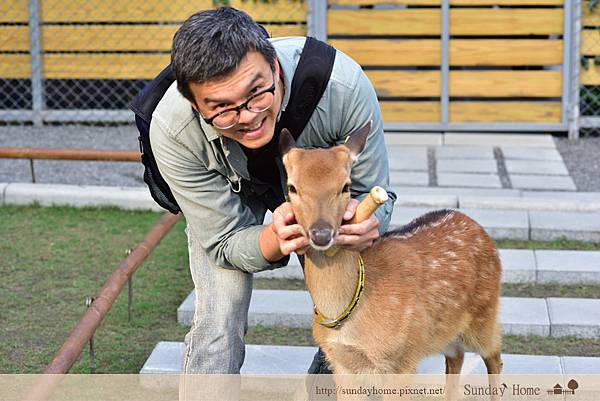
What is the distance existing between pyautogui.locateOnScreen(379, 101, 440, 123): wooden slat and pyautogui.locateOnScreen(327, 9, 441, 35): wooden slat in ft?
2.14

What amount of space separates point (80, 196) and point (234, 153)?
4284mm

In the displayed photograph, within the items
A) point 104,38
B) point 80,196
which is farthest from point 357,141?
point 104,38

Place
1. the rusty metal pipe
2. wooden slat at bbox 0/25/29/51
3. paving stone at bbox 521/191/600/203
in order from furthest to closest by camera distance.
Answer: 1. wooden slat at bbox 0/25/29/51
2. the rusty metal pipe
3. paving stone at bbox 521/191/600/203

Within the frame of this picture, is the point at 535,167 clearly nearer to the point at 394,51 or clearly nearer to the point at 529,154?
the point at 529,154

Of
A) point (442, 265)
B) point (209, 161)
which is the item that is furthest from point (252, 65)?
point (442, 265)

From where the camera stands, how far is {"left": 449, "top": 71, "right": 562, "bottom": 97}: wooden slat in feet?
30.2

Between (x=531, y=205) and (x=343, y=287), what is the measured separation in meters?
3.80

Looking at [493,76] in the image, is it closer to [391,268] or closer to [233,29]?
[391,268]

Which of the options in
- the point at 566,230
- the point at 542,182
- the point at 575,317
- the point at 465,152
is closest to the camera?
the point at 575,317

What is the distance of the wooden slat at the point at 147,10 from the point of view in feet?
31.1

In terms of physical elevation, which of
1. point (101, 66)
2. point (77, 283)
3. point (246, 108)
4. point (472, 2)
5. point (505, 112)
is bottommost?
point (77, 283)

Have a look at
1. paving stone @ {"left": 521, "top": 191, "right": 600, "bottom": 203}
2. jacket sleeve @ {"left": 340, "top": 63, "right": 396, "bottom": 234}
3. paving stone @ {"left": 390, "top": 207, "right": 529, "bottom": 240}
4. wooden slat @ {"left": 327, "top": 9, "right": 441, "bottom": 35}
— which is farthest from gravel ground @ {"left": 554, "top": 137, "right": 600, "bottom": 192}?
jacket sleeve @ {"left": 340, "top": 63, "right": 396, "bottom": 234}

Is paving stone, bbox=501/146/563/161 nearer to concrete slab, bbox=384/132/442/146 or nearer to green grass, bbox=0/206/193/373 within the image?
concrete slab, bbox=384/132/442/146

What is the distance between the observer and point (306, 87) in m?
3.43
